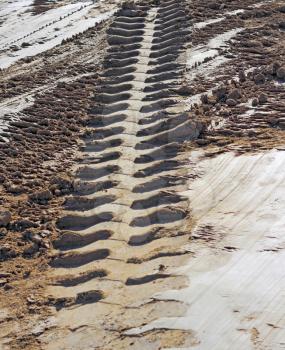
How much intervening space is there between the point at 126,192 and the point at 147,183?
0.84ft

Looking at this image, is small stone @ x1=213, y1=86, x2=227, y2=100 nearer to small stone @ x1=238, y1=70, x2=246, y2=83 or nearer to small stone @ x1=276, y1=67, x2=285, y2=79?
small stone @ x1=238, y1=70, x2=246, y2=83

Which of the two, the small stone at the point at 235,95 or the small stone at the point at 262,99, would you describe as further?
the small stone at the point at 235,95

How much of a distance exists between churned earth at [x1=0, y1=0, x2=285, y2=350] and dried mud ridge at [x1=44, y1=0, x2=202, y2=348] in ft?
0.06

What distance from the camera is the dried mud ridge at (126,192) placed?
5891 mm

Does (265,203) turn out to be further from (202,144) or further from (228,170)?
(202,144)

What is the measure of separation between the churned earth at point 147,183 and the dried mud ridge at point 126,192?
0.7 inches

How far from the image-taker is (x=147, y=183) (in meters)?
7.52

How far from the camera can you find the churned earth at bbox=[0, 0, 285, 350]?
17.7 ft

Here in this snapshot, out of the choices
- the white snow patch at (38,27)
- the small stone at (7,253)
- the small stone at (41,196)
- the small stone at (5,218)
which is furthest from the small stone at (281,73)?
the small stone at (7,253)

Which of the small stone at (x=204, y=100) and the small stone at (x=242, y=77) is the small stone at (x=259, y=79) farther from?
the small stone at (x=204, y=100)

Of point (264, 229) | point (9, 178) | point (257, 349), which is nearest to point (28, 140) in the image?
point (9, 178)

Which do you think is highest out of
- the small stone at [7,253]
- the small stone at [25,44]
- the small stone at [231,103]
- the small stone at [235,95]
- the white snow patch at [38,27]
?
the white snow patch at [38,27]

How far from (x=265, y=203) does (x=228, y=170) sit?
87 centimetres

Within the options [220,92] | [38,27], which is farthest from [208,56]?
[38,27]
